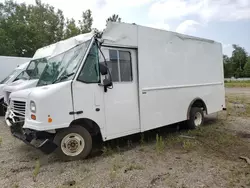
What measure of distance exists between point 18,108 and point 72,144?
1544mm

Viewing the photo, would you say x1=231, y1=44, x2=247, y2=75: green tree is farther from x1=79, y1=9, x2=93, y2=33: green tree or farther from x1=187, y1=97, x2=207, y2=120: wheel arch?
x1=187, y1=97, x2=207, y2=120: wheel arch

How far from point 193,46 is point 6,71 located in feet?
35.2

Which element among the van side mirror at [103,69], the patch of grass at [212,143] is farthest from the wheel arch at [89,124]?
the patch of grass at [212,143]

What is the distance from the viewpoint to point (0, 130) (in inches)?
307

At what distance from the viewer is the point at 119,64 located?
199 inches

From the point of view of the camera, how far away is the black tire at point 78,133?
4.25m

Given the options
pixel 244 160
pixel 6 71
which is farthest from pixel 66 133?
pixel 6 71

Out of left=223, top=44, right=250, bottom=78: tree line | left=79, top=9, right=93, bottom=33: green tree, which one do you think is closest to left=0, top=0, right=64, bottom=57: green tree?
left=79, top=9, right=93, bottom=33: green tree

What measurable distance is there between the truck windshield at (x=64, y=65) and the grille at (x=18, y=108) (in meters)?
0.64

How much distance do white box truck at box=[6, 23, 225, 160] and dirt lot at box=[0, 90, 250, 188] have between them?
1.44 ft

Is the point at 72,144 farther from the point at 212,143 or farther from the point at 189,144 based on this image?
the point at 212,143

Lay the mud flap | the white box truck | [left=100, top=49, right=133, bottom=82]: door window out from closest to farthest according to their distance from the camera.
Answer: the mud flap, the white box truck, [left=100, top=49, right=133, bottom=82]: door window

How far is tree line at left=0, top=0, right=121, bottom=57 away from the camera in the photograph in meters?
23.4

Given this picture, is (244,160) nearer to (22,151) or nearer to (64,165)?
(64,165)
